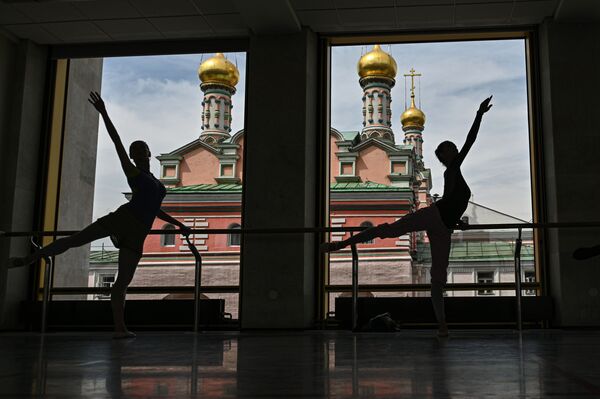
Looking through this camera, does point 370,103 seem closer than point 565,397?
No

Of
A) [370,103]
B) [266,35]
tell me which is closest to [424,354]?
[266,35]

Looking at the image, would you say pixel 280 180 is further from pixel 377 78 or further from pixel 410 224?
pixel 377 78

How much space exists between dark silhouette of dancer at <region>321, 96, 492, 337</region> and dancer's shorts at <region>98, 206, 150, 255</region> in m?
1.75

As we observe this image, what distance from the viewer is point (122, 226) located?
4.86 m

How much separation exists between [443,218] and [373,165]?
38775mm

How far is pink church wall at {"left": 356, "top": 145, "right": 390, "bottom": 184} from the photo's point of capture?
4156 centimetres

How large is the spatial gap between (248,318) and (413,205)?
34729 mm

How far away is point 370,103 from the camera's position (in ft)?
160

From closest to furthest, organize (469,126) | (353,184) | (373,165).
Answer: (469,126) < (353,184) < (373,165)

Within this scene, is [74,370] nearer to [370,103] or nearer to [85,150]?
[85,150]

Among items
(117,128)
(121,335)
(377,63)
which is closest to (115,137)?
(121,335)

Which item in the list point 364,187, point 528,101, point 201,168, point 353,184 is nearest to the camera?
point 528,101

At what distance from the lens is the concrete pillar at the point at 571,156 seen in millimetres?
6766

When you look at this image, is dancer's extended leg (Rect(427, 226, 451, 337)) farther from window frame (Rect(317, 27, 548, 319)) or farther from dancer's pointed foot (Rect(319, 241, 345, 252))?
window frame (Rect(317, 27, 548, 319))
